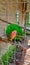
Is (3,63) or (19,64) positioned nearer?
(3,63)

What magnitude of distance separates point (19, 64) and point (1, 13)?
26.9 inches

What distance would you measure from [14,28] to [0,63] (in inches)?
16.6

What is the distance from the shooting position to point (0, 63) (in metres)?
1.76

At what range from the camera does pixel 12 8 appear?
276 centimetres

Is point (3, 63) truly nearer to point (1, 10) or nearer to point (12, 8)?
point (1, 10)

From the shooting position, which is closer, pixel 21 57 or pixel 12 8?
pixel 21 57

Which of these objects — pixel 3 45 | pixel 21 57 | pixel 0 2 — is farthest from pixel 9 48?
pixel 0 2

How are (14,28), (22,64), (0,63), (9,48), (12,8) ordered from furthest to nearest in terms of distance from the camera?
1. (12,8)
2. (9,48)
3. (22,64)
4. (14,28)
5. (0,63)

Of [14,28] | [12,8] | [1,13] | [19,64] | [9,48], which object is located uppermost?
[12,8]

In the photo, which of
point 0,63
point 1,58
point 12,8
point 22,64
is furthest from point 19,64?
point 12,8

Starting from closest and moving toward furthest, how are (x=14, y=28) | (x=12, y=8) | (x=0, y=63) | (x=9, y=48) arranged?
1. (x=0, y=63)
2. (x=14, y=28)
3. (x=9, y=48)
4. (x=12, y=8)

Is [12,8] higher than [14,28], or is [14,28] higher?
[12,8]

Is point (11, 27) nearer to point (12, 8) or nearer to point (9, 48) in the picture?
point (9, 48)

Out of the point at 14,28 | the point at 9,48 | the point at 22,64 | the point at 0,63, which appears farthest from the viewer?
the point at 9,48
